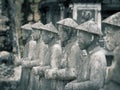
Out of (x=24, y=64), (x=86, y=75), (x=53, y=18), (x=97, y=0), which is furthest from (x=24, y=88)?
(x=53, y=18)

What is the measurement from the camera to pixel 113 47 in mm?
6793

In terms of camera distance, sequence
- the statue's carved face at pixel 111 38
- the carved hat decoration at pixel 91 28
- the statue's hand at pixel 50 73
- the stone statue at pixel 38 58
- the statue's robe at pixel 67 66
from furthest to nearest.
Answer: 1. the stone statue at pixel 38 58
2. the statue's hand at pixel 50 73
3. the statue's robe at pixel 67 66
4. the carved hat decoration at pixel 91 28
5. the statue's carved face at pixel 111 38

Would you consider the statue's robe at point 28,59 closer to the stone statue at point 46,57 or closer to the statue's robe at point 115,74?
the stone statue at point 46,57

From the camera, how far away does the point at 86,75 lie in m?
7.38

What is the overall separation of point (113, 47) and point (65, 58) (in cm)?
214

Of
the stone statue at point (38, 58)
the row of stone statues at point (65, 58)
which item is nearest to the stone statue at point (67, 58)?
the row of stone statues at point (65, 58)

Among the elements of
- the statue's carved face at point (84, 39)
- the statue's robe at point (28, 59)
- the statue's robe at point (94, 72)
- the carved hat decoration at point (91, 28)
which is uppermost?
the carved hat decoration at point (91, 28)

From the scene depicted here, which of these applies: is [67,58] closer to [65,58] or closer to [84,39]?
[65,58]

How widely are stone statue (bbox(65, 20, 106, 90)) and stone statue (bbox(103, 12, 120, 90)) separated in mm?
165

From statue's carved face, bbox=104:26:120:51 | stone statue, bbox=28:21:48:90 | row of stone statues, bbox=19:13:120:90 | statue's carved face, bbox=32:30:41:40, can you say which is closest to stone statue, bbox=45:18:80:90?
row of stone statues, bbox=19:13:120:90

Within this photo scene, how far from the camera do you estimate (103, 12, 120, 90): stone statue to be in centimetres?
666

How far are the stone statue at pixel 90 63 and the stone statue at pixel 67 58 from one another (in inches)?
20.4

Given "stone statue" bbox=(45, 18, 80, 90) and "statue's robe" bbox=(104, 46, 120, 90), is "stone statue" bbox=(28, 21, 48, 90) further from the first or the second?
"statue's robe" bbox=(104, 46, 120, 90)

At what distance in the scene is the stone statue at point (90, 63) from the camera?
6938 mm
